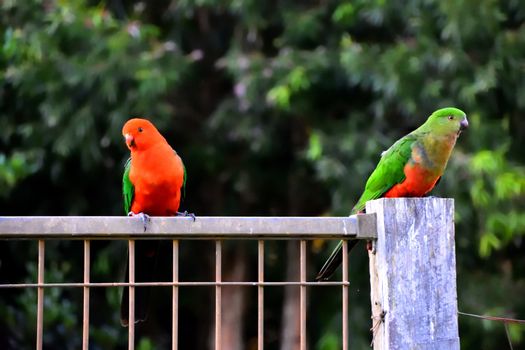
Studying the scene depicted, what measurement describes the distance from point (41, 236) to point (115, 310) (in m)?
5.15

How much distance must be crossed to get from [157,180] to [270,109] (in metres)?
3.13

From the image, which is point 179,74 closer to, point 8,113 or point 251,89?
point 251,89

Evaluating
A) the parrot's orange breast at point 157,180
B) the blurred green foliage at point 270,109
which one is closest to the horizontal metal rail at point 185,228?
the parrot's orange breast at point 157,180

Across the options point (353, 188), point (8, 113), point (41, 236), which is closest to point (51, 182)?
point (8, 113)

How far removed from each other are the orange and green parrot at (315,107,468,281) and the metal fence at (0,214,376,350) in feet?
4.53

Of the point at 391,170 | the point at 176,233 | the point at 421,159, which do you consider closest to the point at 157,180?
the point at 391,170

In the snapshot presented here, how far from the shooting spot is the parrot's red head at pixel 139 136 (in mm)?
3734

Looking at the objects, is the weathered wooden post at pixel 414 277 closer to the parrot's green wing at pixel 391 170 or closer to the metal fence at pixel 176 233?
the metal fence at pixel 176 233

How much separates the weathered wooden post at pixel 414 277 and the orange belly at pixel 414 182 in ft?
4.37

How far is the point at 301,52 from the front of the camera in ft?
21.3

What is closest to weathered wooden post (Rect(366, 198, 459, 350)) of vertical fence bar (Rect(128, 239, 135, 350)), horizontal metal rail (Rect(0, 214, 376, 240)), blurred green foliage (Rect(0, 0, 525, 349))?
horizontal metal rail (Rect(0, 214, 376, 240))

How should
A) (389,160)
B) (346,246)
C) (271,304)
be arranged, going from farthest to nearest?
1. (271,304)
2. (389,160)
3. (346,246)

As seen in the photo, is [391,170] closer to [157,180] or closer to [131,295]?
[157,180]

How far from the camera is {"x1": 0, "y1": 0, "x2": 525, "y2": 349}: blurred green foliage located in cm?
620
